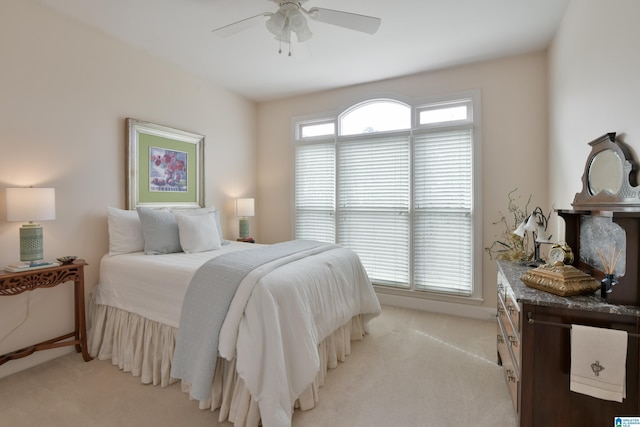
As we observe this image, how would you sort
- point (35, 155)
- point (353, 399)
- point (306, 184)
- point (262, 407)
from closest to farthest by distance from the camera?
point (262, 407) → point (353, 399) → point (35, 155) → point (306, 184)

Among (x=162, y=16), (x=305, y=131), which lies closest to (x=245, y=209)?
(x=305, y=131)

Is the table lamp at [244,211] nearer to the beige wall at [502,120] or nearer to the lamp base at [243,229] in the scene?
the lamp base at [243,229]

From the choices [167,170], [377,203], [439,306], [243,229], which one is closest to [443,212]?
[377,203]

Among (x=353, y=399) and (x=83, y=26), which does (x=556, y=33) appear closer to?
(x=353, y=399)

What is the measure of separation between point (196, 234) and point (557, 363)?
2841 millimetres

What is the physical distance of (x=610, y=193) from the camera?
1.67 m

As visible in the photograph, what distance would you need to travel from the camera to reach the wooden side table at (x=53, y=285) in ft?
6.77

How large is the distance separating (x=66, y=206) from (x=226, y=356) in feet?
6.92

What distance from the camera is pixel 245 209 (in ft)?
13.6

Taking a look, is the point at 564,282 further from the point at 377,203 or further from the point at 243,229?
the point at 243,229

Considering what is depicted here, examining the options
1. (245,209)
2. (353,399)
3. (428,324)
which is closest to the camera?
(353,399)

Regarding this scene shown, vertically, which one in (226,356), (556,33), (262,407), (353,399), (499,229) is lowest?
(353,399)

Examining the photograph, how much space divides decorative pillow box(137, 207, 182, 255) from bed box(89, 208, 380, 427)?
1 centimetres

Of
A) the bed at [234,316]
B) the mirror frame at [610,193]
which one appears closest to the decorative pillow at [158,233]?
the bed at [234,316]
